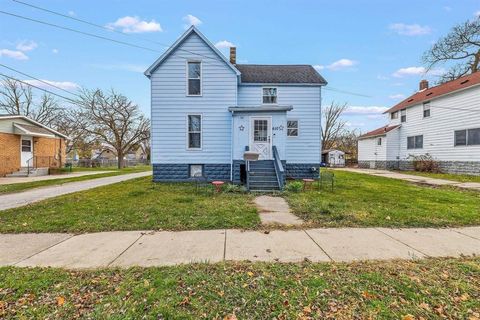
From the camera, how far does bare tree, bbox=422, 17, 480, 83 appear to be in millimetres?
24688

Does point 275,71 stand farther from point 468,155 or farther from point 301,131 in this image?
point 468,155

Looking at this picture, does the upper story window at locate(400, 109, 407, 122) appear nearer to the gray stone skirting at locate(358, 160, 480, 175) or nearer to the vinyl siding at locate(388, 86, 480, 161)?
the vinyl siding at locate(388, 86, 480, 161)

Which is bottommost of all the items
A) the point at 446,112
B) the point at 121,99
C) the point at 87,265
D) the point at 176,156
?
the point at 87,265

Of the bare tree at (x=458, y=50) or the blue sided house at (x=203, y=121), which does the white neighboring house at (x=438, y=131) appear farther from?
the blue sided house at (x=203, y=121)

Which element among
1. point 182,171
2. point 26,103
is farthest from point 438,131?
point 26,103

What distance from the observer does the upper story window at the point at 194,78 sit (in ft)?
43.1

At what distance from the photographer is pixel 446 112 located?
62.1ft

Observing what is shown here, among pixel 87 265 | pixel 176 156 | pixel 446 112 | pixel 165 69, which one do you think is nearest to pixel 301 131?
pixel 176 156

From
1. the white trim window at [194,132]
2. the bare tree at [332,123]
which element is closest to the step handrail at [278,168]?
the white trim window at [194,132]

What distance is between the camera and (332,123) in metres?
42.2

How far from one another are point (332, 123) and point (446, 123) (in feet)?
77.8

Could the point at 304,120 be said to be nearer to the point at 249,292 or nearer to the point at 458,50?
the point at 249,292

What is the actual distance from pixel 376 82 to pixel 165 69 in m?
20.2

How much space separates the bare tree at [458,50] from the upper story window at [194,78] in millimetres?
28535
